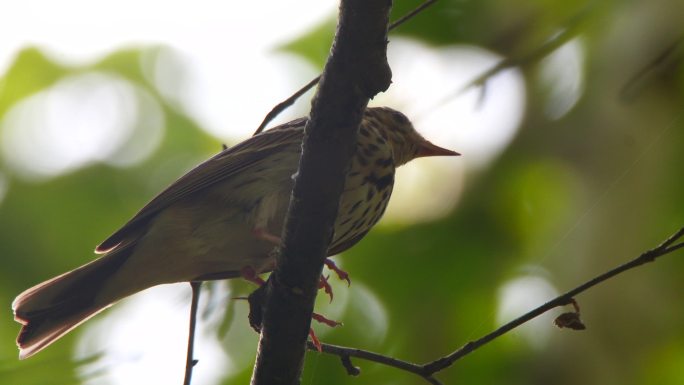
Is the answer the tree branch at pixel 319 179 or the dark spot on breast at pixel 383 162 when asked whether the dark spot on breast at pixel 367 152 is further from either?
the tree branch at pixel 319 179

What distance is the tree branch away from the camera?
2535 mm

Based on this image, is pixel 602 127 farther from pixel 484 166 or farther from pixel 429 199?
pixel 429 199

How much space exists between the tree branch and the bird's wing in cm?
108

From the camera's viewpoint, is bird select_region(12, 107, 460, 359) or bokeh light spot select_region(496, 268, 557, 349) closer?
bird select_region(12, 107, 460, 359)

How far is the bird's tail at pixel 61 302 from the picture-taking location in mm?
3971

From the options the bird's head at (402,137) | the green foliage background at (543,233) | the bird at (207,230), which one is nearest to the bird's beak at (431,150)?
the bird's head at (402,137)

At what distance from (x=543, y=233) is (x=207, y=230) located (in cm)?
164

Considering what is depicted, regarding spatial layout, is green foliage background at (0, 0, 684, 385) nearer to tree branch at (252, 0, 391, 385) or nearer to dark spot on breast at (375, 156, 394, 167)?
dark spot on breast at (375, 156, 394, 167)

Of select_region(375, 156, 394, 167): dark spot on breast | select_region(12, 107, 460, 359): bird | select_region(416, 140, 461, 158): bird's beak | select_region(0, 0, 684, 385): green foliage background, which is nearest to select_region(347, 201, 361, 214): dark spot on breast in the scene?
select_region(12, 107, 460, 359): bird

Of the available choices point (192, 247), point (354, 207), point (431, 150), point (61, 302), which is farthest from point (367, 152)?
point (61, 302)

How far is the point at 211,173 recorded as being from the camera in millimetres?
4051

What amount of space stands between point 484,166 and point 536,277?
0.55m

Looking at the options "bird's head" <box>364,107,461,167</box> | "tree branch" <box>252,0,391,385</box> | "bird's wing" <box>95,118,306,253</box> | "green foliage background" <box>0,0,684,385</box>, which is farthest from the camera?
"bird's head" <box>364,107,461,167</box>

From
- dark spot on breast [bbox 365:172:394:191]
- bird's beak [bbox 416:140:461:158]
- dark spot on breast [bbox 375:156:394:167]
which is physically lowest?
dark spot on breast [bbox 365:172:394:191]
